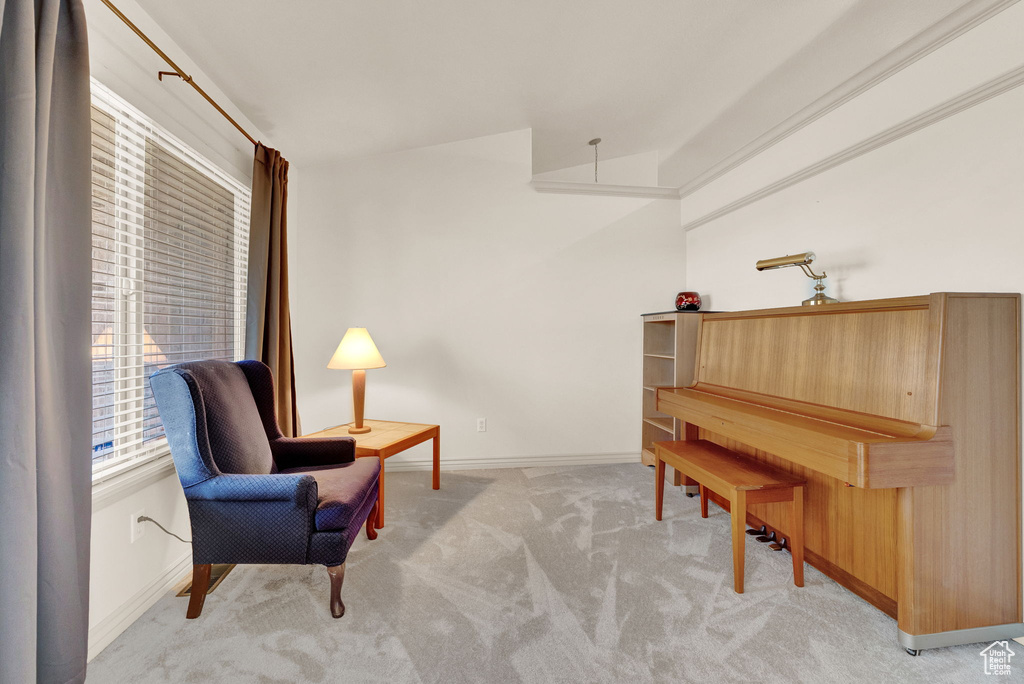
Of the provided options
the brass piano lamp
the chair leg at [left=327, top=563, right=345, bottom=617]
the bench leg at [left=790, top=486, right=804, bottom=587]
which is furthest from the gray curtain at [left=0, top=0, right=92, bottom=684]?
the brass piano lamp

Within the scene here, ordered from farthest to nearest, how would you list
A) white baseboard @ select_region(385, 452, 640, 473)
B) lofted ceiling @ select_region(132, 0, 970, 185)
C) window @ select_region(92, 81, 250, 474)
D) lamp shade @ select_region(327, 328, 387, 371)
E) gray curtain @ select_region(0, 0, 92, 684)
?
white baseboard @ select_region(385, 452, 640, 473)
lamp shade @ select_region(327, 328, 387, 371)
lofted ceiling @ select_region(132, 0, 970, 185)
window @ select_region(92, 81, 250, 474)
gray curtain @ select_region(0, 0, 92, 684)

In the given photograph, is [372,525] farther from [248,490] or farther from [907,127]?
[907,127]

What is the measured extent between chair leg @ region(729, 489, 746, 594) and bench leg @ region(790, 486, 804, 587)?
276 millimetres

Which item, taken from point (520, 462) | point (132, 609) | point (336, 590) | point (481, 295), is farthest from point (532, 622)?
point (481, 295)

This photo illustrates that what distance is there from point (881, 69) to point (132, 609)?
13.0 ft

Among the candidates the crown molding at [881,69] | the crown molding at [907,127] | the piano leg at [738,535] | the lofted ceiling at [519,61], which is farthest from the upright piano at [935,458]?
the lofted ceiling at [519,61]

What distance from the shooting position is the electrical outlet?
1702mm

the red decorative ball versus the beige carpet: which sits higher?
the red decorative ball

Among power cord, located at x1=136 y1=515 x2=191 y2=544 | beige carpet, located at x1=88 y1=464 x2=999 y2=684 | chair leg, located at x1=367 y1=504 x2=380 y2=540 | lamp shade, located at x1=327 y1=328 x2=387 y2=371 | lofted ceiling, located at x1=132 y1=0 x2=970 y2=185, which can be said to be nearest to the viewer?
beige carpet, located at x1=88 y1=464 x2=999 y2=684

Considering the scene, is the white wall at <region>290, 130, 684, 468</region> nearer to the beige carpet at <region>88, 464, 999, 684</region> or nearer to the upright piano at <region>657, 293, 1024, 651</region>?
the beige carpet at <region>88, 464, 999, 684</region>

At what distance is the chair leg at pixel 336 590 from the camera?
65.9 inches

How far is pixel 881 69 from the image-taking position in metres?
2.03

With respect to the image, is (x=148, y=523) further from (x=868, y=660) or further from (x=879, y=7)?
(x=879, y=7)

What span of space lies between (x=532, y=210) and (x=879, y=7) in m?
2.31
